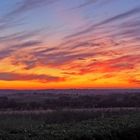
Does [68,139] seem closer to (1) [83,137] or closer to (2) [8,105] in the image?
(1) [83,137]

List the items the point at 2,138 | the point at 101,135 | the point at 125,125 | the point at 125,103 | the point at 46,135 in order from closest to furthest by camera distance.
→ the point at 2,138 < the point at 46,135 < the point at 101,135 < the point at 125,125 < the point at 125,103

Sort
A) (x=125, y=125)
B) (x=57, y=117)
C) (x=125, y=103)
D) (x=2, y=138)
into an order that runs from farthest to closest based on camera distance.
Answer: (x=125, y=103), (x=57, y=117), (x=125, y=125), (x=2, y=138)

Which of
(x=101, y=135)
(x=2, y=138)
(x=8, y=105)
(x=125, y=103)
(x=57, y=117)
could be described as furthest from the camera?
(x=125, y=103)

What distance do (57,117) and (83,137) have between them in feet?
50.4

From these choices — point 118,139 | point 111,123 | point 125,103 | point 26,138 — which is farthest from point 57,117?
point 125,103

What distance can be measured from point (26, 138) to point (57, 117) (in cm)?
1655

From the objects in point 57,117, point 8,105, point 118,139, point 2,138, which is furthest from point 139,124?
point 8,105

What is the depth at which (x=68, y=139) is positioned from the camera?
13.2 metres

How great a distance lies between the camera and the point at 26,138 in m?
12.5

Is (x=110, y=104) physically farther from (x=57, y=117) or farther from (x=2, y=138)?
(x=2, y=138)

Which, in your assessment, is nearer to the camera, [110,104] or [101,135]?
A: [101,135]

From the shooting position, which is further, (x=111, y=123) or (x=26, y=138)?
(x=111, y=123)

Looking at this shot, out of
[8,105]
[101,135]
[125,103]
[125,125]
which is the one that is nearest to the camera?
[101,135]

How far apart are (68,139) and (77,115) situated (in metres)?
17.5
